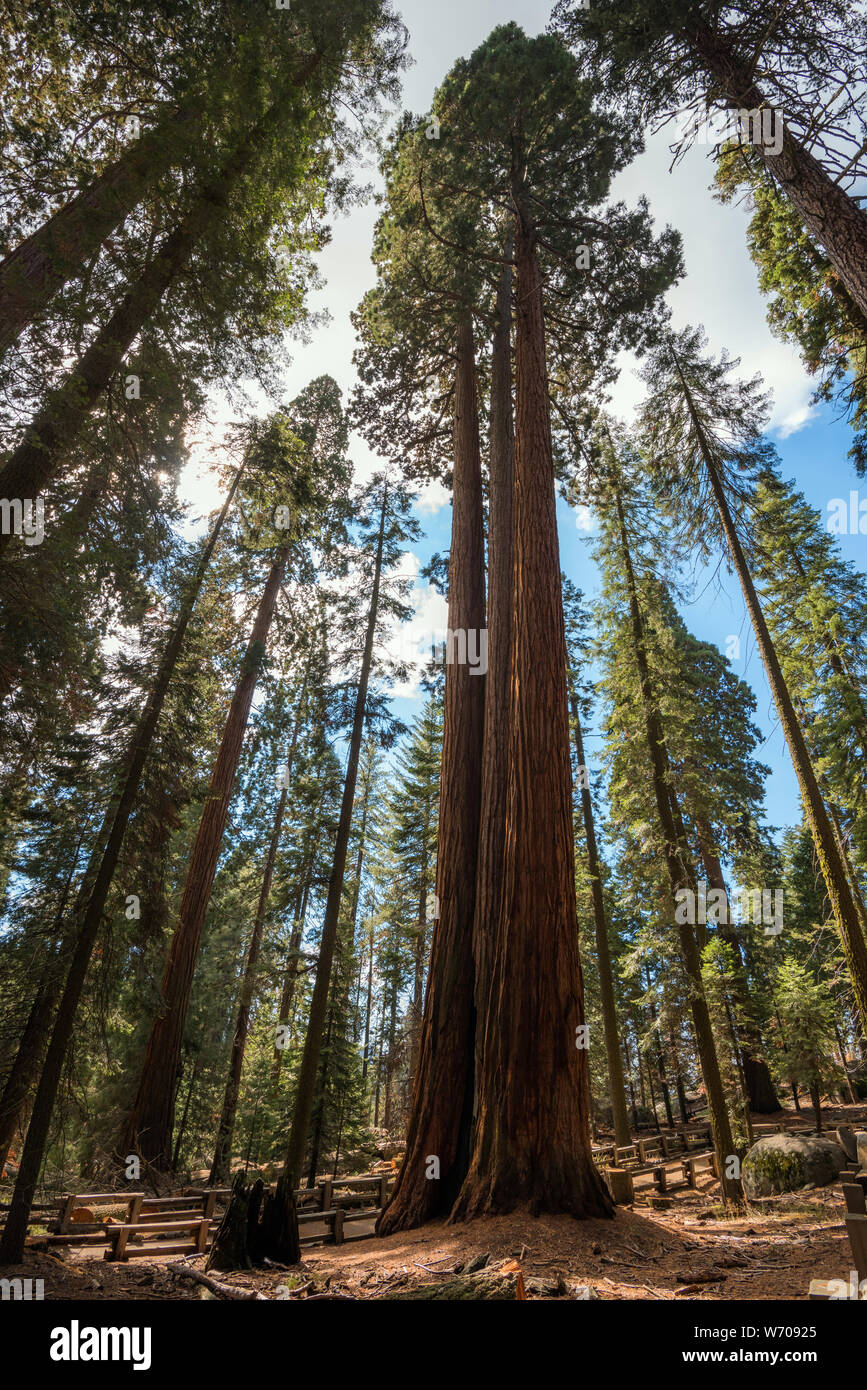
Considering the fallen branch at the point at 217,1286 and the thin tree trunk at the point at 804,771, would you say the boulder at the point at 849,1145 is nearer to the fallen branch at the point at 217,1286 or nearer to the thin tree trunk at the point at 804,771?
the thin tree trunk at the point at 804,771

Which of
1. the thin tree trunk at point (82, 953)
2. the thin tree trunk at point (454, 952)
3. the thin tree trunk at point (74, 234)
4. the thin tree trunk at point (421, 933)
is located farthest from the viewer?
the thin tree trunk at point (421, 933)

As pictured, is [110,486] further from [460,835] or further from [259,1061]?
[259,1061]

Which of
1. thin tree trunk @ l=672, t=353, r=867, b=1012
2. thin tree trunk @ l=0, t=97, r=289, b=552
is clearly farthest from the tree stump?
thin tree trunk @ l=672, t=353, r=867, b=1012

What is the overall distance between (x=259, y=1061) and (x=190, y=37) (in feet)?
97.8

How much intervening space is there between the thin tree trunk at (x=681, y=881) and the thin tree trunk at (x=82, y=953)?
9803mm

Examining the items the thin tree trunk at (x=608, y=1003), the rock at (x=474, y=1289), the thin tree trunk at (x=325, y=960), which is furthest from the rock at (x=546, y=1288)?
the thin tree trunk at (x=608, y=1003)

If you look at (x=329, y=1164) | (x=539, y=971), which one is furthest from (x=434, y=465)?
(x=329, y=1164)

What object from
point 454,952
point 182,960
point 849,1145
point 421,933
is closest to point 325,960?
point 182,960

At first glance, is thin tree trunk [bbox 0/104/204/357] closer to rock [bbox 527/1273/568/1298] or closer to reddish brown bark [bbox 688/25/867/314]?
reddish brown bark [bbox 688/25/867/314]

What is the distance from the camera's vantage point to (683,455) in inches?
515

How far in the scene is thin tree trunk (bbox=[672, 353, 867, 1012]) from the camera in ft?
27.6

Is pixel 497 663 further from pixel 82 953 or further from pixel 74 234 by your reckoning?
pixel 74 234

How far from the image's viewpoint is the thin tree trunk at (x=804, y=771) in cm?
840

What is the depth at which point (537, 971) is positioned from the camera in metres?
5.64
